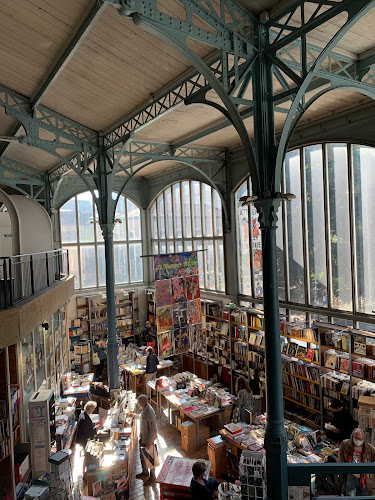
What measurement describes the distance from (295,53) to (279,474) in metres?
5.60

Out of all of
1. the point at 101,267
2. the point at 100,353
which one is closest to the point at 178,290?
the point at 100,353

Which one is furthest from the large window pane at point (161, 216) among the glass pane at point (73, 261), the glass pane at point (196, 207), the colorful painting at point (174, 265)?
the colorful painting at point (174, 265)

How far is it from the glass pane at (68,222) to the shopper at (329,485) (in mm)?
11764

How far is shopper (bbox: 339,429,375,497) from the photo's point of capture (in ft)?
18.3

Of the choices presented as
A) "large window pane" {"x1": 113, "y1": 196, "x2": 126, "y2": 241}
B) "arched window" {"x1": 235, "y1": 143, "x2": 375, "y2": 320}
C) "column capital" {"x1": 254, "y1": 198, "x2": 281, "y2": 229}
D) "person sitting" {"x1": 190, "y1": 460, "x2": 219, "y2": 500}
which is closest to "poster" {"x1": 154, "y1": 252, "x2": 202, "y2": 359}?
"arched window" {"x1": 235, "y1": 143, "x2": 375, "y2": 320}

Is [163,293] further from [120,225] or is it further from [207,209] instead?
[120,225]

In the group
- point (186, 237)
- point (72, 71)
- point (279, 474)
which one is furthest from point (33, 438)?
point (186, 237)

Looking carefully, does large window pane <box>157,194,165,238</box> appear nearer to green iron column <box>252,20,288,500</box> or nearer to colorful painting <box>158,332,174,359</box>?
colorful painting <box>158,332,174,359</box>

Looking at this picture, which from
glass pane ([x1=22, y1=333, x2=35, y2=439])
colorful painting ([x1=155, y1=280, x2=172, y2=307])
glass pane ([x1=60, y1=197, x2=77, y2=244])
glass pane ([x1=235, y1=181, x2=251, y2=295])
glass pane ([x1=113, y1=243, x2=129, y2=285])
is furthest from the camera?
glass pane ([x1=113, y1=243, x2=129, y2=285])

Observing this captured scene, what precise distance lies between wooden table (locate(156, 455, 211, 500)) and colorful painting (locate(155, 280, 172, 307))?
341 centimetres

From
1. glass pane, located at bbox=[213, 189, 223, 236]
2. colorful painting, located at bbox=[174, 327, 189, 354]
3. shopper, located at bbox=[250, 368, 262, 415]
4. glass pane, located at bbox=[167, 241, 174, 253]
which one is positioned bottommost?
shopper, located at bbox=[250, 368, 262, 415]

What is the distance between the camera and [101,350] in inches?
541

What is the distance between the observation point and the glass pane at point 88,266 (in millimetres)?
14882

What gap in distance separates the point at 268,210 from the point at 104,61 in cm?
389
